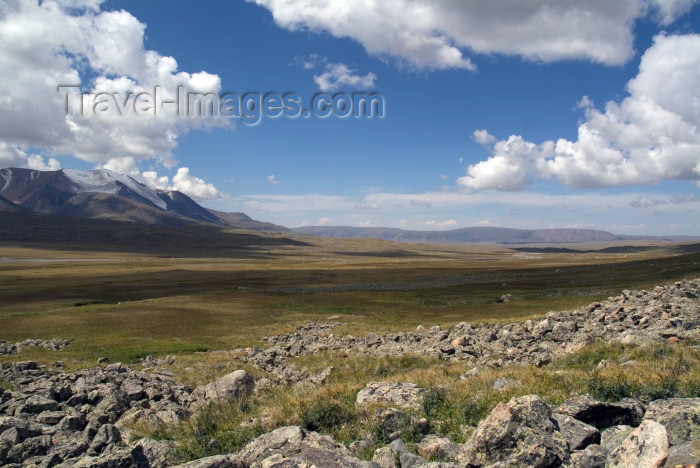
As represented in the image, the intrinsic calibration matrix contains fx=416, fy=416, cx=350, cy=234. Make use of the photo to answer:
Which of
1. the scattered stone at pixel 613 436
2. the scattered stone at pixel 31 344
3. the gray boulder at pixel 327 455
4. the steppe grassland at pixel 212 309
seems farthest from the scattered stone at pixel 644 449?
the scattered stone at pixel 31 344

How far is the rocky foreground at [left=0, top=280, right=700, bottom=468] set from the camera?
722cm

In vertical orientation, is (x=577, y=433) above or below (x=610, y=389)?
below

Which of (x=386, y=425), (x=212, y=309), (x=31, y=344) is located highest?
(x=386, y=425)

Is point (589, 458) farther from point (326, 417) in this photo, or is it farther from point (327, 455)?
point (326, 417)

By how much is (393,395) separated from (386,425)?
207 centimetres

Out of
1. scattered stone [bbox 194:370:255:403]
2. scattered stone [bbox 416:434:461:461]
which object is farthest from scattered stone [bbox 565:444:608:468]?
scattered stone [bbox 194:370:255:403]

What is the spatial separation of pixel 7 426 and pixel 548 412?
45.8ft

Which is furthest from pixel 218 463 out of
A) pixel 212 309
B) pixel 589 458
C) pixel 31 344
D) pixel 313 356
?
pixel 212 309

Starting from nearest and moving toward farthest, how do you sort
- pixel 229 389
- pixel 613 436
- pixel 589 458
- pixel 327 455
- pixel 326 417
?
pixel 589 458
pixel 613 436
pixel 327 455
pixel 326 417
pixel 229 389

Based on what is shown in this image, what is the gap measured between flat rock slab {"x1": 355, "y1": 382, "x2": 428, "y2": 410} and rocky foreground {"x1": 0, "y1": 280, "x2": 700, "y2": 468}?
0.11ft

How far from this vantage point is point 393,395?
12312 millimetres

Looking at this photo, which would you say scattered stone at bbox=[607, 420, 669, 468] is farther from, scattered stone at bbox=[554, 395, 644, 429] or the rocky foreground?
scattered stone at bbox=[554, 395, 644, 429]

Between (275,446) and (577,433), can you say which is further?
(275,446)

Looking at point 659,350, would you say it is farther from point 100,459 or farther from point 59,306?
point 59,306
